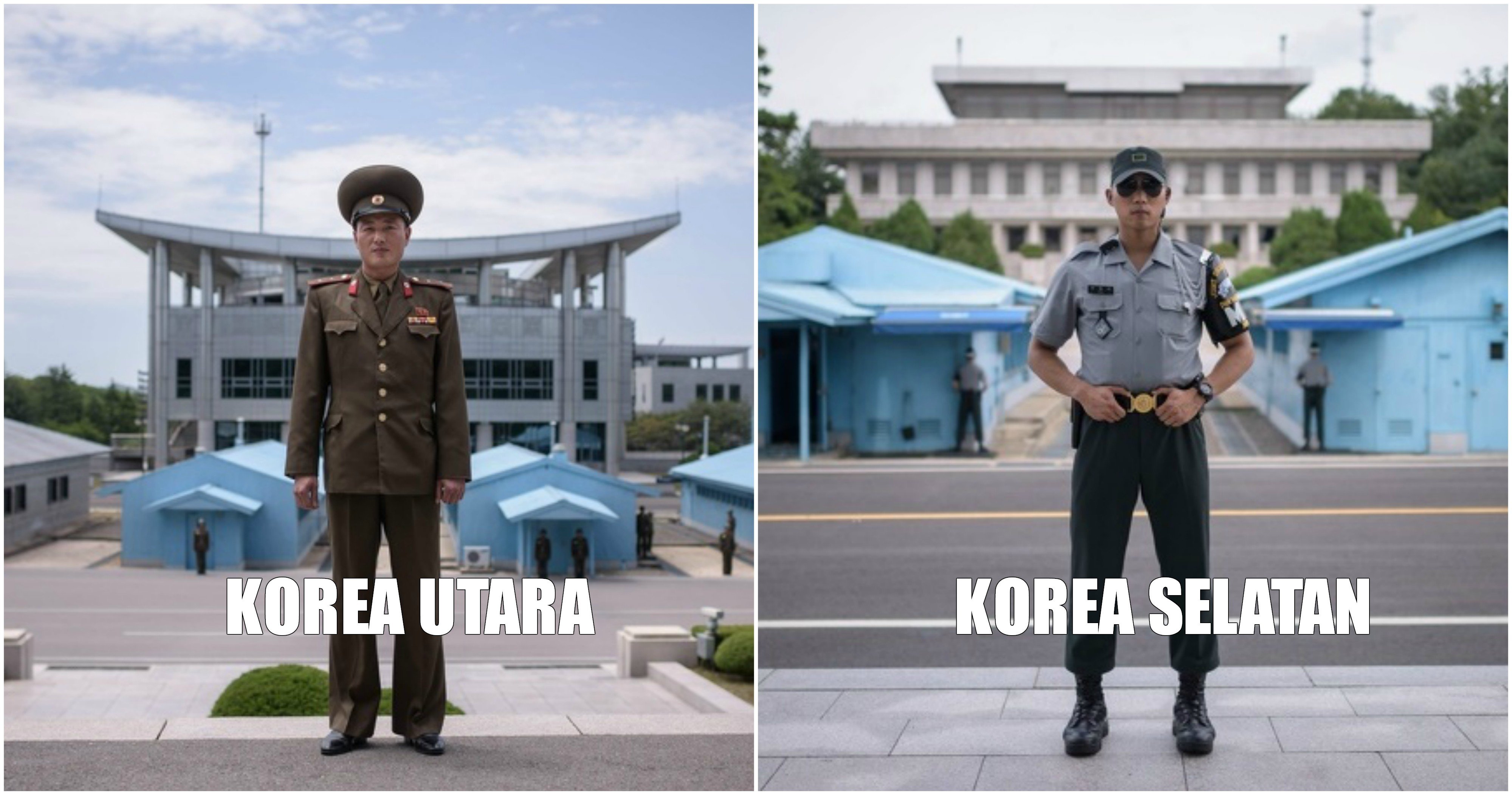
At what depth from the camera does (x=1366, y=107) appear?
6412cm

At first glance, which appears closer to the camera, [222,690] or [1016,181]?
[222,690]

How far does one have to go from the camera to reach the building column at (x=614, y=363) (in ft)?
22.3

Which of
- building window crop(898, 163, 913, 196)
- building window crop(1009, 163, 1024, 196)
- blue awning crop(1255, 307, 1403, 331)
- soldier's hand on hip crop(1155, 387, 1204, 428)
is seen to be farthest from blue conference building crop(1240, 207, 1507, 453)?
building window crop(1009, 163, 1024, 196)

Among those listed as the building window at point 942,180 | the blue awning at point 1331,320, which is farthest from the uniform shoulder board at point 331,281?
the building window at point 942,180

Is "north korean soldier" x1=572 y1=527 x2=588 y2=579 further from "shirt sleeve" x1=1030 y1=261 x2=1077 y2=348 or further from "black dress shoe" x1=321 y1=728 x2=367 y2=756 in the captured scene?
"shirt sleeve" x1=1030 y1=261 x2=1077 y2=348

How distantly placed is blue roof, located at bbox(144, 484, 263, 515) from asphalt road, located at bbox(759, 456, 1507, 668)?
7.32ft

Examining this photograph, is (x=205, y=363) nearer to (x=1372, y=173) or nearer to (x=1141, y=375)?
(x=1141, y=375)

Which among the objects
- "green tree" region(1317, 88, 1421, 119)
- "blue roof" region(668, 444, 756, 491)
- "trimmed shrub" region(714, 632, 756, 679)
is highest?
"green tree" region(1317, 88, 1421, 119)

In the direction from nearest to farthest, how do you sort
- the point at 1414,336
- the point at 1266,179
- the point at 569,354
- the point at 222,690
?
the point at 569,354 < the point at 222,690 < the point at 1414,336 < the point at 1266,179

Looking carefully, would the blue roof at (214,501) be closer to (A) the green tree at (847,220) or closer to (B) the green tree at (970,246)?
(A) the green tree at (847,220)

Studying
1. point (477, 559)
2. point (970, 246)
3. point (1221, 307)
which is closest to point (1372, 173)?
point (970, 246)

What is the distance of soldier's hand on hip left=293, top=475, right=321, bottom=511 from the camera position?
4.04 meters

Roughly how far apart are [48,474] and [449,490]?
4176 millimetres

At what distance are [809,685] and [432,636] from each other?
1.62 meters
